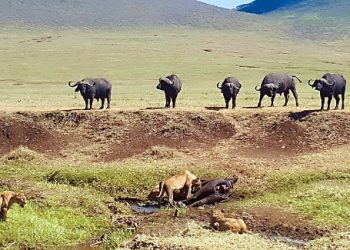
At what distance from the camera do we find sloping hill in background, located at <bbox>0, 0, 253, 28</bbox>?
142625mm

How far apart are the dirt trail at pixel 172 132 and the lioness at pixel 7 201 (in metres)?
7.12

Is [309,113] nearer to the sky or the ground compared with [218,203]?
nearer to the sky

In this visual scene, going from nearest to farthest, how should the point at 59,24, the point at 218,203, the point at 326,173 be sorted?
the point at 218,203
the point at 326,173
the point at 59,24

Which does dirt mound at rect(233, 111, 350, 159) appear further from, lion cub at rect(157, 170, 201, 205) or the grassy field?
lion cub at rect(157, 170, 201, 205)

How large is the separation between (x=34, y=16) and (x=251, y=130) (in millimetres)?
126461

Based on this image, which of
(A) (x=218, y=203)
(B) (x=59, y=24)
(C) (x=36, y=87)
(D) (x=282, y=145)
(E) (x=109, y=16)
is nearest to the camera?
(A) (x=218, y=203)

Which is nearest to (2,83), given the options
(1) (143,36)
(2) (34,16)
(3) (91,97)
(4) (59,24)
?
(3) (91,97)

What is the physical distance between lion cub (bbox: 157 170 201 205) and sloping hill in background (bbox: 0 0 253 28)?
12036 cm

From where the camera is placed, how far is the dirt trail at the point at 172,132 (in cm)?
2477

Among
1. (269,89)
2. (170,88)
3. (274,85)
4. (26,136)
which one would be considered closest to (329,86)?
(269,89)

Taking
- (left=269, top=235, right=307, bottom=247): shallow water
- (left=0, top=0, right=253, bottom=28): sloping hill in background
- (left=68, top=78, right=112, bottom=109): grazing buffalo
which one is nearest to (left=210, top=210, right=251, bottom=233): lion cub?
(left=269, top=235, right=307, bottom=247): shallow water

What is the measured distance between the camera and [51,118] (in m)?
27.8

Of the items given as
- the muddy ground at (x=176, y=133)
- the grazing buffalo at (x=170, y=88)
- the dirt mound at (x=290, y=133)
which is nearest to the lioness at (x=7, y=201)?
the muddy ground at (x=176, y=133)

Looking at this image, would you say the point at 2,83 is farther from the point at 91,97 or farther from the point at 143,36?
the point at 143,36
